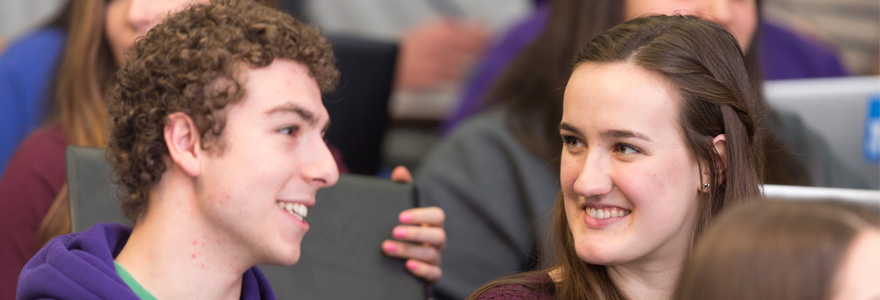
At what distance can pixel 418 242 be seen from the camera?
5.24 ft

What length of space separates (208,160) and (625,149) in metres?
0.50

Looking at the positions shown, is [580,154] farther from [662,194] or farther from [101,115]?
[101,115]

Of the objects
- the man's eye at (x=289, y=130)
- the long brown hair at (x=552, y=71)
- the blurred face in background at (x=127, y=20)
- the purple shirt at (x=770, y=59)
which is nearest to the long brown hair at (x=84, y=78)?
the blurred face in background at (x=127, y=20)

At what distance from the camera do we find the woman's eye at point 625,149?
4.09 feet

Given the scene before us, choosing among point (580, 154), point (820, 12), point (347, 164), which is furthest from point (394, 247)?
point (820, 12)

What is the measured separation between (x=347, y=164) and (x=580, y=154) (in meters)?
0.98

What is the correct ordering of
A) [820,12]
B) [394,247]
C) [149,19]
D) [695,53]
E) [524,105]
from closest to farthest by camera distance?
[695,53]
[394,247]
[149,19]
[524,105]
[820,12]

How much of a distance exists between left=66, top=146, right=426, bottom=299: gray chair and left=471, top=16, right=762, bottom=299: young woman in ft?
0.83

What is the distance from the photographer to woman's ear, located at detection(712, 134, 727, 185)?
128cm

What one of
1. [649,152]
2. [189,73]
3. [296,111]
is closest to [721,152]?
[649,152]

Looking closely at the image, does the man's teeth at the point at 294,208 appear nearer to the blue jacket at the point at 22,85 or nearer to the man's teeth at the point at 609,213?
the man's teeth at the point at 609,213

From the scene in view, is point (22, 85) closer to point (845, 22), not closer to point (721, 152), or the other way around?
point (721, 152)

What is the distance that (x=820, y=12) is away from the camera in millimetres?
3697

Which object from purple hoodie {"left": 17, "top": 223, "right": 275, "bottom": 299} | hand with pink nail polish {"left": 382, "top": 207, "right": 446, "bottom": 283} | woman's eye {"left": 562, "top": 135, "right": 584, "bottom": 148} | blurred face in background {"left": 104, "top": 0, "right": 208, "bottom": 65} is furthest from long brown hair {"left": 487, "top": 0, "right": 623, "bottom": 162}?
purple hoodie {"left": 17, "top": 223, "right": 275, "bottom": 299}
